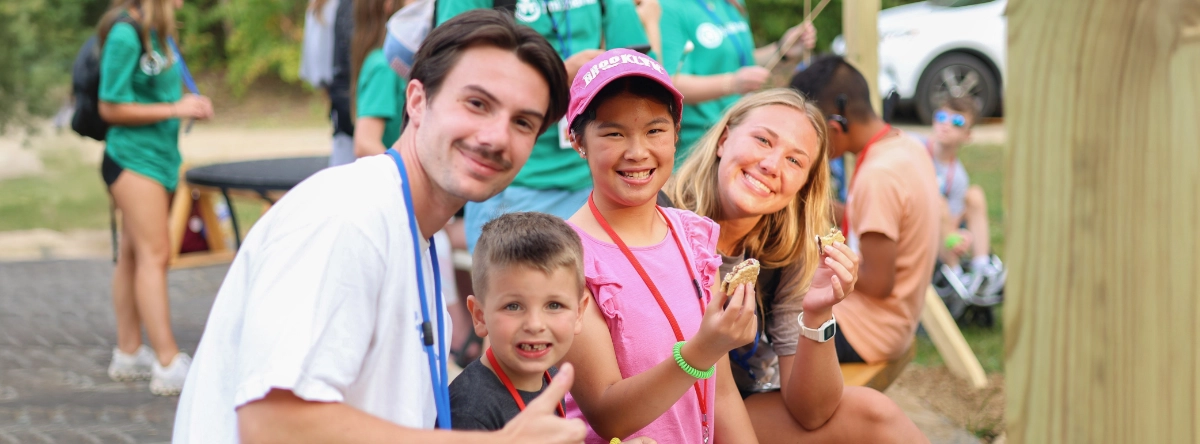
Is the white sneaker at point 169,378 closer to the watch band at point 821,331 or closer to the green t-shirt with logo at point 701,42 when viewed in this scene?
the green t-shirt with logo at point 701,42

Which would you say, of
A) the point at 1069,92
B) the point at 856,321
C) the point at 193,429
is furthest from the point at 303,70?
the point at 1069,92

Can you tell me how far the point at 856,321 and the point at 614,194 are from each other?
5.05 feet

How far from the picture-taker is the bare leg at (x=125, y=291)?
195 inches

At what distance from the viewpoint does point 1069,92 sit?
4.57 ft

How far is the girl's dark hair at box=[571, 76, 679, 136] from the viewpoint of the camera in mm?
2268

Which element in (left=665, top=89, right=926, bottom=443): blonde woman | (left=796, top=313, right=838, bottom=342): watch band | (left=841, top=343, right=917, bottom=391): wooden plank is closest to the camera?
(left=796, top=313, right=838, bottom=342): watch band

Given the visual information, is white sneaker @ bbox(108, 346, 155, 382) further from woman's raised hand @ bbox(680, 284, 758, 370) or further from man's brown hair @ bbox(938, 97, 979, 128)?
man's brown hair @ bbox(938, 97, 979, 128)

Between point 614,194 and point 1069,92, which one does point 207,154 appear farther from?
point 1069,92

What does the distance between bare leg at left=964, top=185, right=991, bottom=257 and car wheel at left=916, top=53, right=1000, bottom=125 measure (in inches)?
253

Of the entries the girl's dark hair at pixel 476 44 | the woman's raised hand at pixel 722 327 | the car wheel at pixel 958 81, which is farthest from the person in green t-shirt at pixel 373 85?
the car wheel at pixel 958 81

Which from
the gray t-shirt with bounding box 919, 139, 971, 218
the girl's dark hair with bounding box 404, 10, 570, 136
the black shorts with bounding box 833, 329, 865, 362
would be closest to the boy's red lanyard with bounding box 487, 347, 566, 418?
the girl's dark hair with bounding box 404, 10, 570, 136

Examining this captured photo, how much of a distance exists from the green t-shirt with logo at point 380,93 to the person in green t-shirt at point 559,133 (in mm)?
1041

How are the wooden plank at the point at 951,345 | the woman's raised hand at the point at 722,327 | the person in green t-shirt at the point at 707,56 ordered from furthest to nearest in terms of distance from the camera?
the wooden plank at the point at 951,345 < the person in green t-shirt at the point at 707,56 < the woman's raised hand at the point at 722,327

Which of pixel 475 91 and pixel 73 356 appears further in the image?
pixel 73 356
